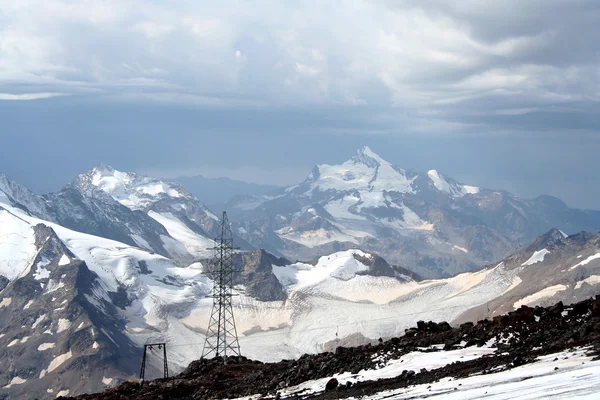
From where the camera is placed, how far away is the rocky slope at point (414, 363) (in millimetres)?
37438

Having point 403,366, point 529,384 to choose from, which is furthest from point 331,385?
point 529,384

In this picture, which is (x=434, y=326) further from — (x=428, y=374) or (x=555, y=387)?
(x=555, y=387)

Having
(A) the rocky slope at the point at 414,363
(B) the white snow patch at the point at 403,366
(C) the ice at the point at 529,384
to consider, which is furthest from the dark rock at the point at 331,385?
(C) the ice at the point at 529,384

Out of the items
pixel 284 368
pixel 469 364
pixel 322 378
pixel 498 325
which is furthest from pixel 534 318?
pixel 284 368

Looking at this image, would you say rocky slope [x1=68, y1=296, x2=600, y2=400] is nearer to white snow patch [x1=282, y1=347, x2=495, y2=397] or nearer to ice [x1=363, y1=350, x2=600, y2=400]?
white snow patch [x1=282, y1=347, x2=495, y2=397]

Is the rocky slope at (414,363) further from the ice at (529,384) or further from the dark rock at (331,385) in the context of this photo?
the ice at (529,384)

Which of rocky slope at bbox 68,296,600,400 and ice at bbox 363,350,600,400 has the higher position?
rocky slope at bbox 68,296,600,400

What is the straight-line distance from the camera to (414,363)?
42281 mm

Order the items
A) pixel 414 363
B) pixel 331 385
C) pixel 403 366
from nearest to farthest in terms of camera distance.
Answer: pixel 331 385, pixel 414 363, pixel 403 366

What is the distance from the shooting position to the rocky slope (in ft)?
123

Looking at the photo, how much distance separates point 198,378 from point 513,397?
33.4 meters

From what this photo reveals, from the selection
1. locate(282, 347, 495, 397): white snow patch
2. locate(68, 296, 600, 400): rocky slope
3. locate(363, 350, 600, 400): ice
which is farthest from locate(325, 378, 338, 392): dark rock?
locate(363, 350, 600, 400): ice

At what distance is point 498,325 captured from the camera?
151 ft

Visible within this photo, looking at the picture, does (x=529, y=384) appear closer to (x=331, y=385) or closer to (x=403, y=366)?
(x=403, y=366)
